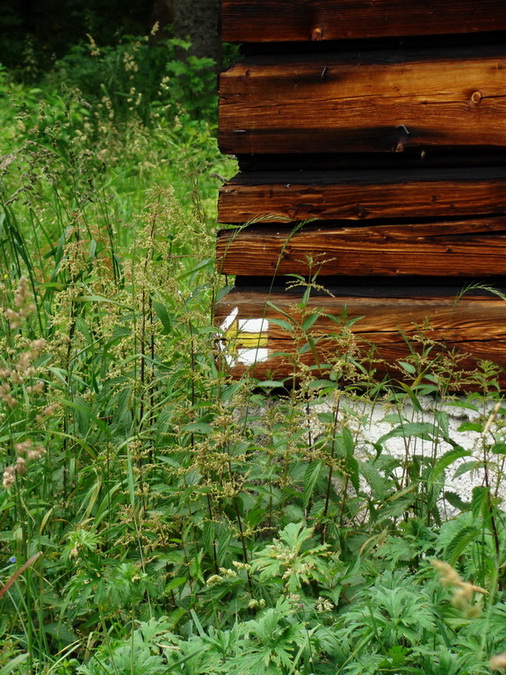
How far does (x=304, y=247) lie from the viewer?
3164mm

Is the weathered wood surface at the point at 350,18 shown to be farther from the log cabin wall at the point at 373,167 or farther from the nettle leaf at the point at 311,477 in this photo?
the nettle leaf at the point at 311,477

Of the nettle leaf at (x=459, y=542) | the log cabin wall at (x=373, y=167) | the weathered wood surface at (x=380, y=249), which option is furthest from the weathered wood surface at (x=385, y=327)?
the nettle leaf at (x=459, y=542)

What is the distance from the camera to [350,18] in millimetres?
3002

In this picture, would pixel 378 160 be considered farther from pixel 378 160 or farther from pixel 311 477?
pixel 311 477

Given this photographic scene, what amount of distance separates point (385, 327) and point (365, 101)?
813 mm

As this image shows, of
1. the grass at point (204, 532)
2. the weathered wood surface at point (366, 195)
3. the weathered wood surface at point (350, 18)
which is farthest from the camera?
the weathered wood surface at point (366, 195)

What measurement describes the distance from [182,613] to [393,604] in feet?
1.97

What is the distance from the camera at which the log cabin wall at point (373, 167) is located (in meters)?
2.98

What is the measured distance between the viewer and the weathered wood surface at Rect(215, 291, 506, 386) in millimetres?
3080

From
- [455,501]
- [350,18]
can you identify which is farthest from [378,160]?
[455,501]

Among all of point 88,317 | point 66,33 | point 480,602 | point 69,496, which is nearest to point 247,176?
point 88,317

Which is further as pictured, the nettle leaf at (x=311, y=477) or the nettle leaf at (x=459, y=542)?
the nettle leaf at (x=311, y=477)

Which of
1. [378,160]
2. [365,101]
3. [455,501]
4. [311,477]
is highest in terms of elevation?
[365,101]

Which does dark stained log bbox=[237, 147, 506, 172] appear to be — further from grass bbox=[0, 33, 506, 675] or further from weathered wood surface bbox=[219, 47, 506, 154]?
grass bbox=[0, 33, 506, 675]
